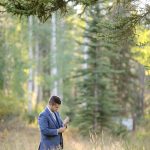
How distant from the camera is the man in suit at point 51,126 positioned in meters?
9.74

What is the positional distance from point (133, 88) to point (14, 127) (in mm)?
10082

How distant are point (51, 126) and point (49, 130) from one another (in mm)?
178

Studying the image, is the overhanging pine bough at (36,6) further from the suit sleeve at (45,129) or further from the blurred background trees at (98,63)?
the suit sleeve at (45,129)

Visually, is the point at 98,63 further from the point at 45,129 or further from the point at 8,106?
the point at 45,129

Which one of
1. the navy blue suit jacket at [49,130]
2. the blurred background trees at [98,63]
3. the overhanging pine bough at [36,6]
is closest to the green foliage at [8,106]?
the blurred background trees at [98,63]

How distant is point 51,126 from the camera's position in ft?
32.6

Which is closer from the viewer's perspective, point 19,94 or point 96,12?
point 96,12

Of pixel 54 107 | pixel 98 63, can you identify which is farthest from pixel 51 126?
pixel 98 63

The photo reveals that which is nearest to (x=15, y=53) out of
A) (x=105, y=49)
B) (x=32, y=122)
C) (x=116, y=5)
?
(x=32, y=122)

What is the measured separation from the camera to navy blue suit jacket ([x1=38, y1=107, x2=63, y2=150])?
9.77 metres

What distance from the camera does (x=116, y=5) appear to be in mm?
11383

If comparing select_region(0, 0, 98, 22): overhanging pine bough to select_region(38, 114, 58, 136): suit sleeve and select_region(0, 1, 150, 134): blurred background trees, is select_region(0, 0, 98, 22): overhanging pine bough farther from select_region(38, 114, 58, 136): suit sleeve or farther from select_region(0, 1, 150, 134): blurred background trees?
select_region(38, 114, 58, 136): suit sleeve

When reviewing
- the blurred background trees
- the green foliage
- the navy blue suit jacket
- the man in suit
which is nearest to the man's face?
the man in suit

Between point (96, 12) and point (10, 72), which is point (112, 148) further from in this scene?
point (10, 72)
